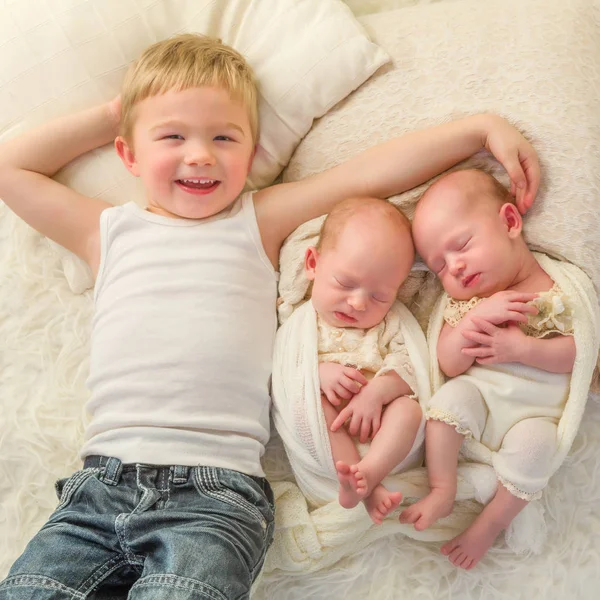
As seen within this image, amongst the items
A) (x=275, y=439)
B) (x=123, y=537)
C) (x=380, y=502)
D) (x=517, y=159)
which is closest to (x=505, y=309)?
(x=517, y=159)

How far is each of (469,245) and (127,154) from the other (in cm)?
68

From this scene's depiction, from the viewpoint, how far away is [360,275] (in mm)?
1188

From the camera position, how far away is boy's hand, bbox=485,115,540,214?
121cm

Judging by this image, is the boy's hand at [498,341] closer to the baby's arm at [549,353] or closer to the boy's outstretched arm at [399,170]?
the baby's arm at [549,353]

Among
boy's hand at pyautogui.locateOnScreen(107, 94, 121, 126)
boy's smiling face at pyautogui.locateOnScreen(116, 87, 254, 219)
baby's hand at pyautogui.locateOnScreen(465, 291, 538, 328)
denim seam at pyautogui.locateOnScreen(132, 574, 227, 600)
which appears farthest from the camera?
boy's hand at pyautogui.locateOnScreen(107, 94, 121, 126)

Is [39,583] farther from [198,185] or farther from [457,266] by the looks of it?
[457,266]

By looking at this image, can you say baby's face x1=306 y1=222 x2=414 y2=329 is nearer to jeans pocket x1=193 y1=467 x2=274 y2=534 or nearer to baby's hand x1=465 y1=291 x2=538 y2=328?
baby's hand x1=465 y1=291 x2=538 y2=328

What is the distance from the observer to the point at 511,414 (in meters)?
1.18

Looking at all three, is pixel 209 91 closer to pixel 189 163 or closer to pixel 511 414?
pixel 189 163

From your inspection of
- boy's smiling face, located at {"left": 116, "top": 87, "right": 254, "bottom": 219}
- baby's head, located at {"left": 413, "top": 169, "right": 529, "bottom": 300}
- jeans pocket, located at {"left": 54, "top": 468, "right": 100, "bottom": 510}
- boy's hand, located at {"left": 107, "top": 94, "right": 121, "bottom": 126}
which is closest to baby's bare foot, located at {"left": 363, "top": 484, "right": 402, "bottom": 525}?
baby's head, located at {"left": 413, "top": 169, "right": 529, "bottom": 300}

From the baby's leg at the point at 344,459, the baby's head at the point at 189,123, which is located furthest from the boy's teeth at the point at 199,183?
the baby's leg at the point at 344,459

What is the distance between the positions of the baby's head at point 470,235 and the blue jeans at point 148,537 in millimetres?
524

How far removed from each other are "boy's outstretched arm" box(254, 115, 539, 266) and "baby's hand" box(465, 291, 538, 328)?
183 millimetres

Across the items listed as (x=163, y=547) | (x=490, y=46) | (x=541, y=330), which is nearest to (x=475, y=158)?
(x=490, y=46)
